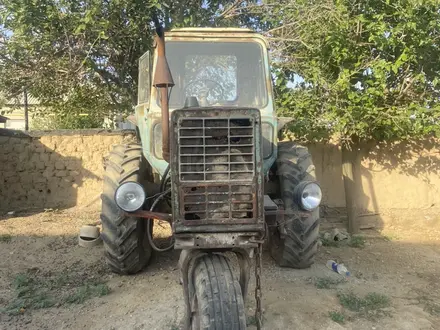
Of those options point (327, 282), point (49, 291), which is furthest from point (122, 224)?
point (327, 282)

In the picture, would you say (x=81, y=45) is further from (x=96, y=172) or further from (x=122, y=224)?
(x=122, y=224)

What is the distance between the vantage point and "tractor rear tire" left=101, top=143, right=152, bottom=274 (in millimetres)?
4676

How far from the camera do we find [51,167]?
376 inches

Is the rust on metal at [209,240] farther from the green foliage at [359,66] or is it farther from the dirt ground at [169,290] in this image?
the green foliage at [359,66]

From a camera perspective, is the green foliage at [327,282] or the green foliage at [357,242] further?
the green foliage at [357,242]

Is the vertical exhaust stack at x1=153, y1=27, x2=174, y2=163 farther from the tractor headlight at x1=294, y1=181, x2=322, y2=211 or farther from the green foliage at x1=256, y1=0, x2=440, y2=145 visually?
the green foliage at x1=256, y1=0, x2=440, y2=145

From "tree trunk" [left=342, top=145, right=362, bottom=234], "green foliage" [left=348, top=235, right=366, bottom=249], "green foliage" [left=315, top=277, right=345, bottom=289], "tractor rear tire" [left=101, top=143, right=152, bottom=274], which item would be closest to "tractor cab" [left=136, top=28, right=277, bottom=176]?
"tractor rear tire" [left=101, top=143, right=152, bottom=274]

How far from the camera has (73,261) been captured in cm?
589

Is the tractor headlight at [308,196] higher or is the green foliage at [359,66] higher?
the green foliage at [359,66]

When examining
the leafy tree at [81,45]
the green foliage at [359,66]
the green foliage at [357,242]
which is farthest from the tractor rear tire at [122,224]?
the green foliage at [357,242]

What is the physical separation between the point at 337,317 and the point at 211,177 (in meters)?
2.12

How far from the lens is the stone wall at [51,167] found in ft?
31.0

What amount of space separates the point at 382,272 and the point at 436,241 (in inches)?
99.1

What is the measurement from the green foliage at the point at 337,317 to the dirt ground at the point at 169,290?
2 cm
